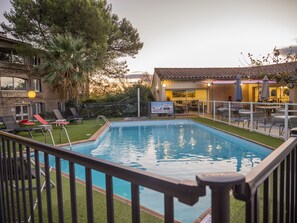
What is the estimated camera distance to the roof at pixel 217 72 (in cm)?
2381

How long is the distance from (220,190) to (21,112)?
900 inches

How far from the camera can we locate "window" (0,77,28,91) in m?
20.3

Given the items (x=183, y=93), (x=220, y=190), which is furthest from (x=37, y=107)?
(x=220, y=190)

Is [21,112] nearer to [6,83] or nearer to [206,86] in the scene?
[6,83]

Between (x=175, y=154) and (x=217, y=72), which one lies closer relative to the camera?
(x=175, y=154)

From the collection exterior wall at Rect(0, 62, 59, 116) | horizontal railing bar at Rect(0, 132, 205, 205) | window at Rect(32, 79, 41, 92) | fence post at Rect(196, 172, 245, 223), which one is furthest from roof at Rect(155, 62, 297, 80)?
fence post at Rect(196, 172, 245, 223)

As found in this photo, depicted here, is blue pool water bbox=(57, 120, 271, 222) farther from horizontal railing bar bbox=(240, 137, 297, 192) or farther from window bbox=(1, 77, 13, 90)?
window bbox=(1, 77, 13, 90)

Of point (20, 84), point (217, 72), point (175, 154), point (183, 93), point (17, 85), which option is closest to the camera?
point (175, 154)

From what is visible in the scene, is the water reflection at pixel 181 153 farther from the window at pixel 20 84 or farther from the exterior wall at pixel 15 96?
the window at pixel 20 84

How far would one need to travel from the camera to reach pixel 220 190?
0.85m

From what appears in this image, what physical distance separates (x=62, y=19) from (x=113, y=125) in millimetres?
9778

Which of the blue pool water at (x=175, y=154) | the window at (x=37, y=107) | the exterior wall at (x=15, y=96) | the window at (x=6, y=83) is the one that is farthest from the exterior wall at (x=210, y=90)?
the window at (x=6, y=83)

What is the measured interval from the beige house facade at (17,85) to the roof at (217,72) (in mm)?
10884

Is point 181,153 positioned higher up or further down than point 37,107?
further down
